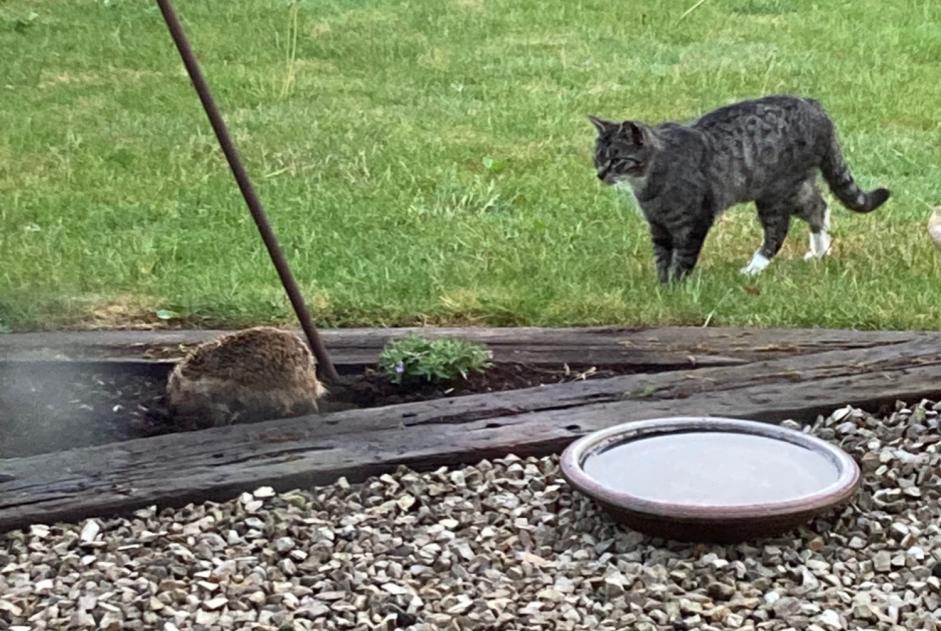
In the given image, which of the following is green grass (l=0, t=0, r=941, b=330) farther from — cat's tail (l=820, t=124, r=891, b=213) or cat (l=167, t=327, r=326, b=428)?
cat (l=167, t=327, r=326, b=428)

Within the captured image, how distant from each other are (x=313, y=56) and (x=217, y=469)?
5.54m

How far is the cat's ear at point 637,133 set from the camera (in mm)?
4594

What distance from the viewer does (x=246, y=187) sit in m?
3.48

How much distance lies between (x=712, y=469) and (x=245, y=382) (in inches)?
46.2

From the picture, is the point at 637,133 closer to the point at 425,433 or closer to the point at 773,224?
the point at 773,224

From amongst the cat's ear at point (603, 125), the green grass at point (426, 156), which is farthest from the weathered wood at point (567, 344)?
the cat's ear at point (603, 125)

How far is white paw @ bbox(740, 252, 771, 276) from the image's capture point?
4719mm

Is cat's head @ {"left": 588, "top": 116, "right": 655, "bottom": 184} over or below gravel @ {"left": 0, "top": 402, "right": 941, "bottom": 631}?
over

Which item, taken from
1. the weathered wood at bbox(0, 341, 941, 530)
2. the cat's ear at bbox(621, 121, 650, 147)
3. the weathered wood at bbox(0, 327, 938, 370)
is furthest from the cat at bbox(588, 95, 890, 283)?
the weathered wood at bbox(0, 341, 941, 530)

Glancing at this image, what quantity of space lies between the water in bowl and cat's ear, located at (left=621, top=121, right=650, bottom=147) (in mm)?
1590

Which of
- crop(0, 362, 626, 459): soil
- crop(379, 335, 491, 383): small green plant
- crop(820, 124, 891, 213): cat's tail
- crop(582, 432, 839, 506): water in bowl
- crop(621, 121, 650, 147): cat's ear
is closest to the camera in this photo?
crop(582, 432, 839, 506): water in bowl

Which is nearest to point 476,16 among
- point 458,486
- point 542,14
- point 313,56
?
point 542,14

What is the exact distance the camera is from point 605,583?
9.17 feet

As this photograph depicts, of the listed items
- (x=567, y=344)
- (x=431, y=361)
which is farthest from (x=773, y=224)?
(x=431, y=361)
